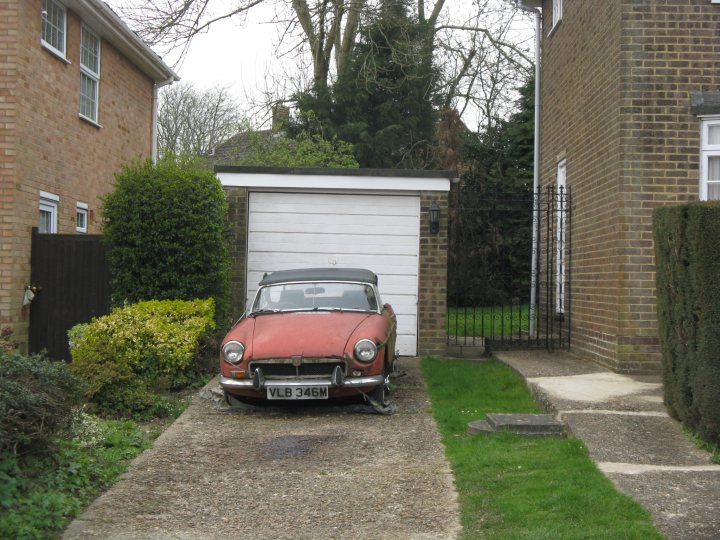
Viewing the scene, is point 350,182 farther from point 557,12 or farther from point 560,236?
point 557,12

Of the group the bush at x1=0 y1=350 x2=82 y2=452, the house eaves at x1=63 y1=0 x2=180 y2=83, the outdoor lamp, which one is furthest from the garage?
the bush at x1=0 y1=350 x2=82 y2=452

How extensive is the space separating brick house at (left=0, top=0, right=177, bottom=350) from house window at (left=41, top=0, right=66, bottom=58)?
2cm

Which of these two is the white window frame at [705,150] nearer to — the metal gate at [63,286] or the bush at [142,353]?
the bush at [142,353]

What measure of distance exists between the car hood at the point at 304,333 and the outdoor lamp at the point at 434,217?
3730mm

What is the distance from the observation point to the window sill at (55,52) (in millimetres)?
12560

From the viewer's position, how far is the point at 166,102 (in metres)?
36.0

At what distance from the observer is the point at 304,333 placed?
8.58 meters

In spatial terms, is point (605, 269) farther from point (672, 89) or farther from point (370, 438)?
point (370, 438)

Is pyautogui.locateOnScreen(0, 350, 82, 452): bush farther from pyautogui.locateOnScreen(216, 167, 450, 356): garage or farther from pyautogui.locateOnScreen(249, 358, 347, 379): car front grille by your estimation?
pyautogui.locateOnScreen(216, 167, 450, 356): garage

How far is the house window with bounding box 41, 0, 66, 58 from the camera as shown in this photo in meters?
12.7

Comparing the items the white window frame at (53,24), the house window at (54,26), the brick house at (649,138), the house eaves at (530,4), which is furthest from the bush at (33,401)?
the house eaves at (530,4)

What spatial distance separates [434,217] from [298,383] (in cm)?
528

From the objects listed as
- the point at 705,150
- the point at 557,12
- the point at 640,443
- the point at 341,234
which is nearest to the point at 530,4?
the point at 557,12

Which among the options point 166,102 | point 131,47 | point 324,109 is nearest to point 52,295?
point 131,47
